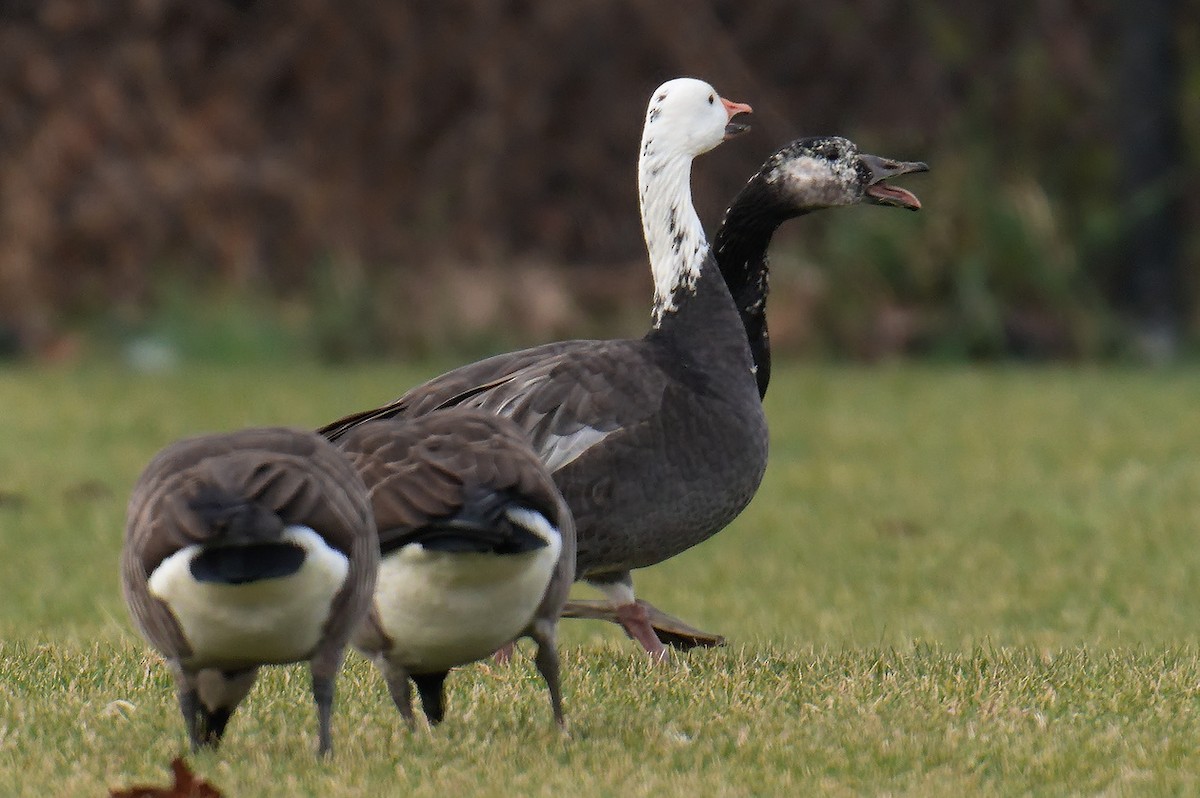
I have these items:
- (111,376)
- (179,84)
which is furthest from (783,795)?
(179,84)

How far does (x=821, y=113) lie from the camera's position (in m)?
15.6

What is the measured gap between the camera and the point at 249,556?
3.84 m

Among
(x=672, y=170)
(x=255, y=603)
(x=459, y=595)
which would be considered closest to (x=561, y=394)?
(x=672, y=170)

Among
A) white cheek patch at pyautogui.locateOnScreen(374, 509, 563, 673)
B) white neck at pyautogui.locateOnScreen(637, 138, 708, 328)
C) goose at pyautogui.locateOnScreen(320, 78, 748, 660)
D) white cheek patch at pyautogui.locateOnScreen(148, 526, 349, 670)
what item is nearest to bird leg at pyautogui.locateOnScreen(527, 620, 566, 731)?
white cheek patch at pyautogui.locateOnScreen(374, 509, 563, 673)

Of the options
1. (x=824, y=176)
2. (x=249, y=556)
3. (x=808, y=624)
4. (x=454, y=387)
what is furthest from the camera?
(x=808, y=624)

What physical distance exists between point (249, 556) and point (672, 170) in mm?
2825

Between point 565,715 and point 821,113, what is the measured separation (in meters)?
11.4

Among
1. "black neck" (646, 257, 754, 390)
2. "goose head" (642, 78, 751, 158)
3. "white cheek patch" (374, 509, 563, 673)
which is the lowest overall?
"white cheek patch" (374, 509, 563, 673)

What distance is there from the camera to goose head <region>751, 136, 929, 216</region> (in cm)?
655

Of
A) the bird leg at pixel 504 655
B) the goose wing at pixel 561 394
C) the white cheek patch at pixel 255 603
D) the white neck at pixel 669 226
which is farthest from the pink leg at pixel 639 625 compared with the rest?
the white cheek patch at pixel 255 603

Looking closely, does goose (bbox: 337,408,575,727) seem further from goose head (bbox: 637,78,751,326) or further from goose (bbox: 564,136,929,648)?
goose (bbox: 564,136,929,648)

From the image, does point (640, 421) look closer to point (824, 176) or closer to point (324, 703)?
point (824, 176)

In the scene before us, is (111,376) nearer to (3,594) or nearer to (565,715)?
(3,594)

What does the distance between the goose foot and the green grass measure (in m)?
0.11
